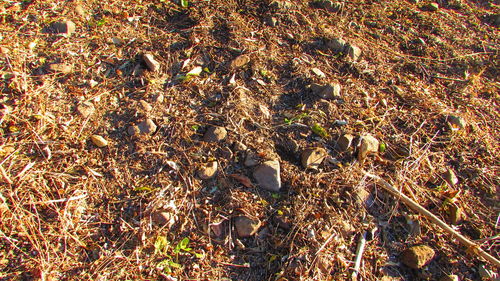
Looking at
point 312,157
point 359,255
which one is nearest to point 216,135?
point 312,157

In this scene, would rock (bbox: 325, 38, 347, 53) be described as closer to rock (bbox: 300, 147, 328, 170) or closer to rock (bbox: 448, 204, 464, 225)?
rock (bbox: 300, 147, 328, 170)

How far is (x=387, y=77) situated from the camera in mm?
2838

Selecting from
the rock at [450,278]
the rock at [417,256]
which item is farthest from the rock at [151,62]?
the rock at [450,278]

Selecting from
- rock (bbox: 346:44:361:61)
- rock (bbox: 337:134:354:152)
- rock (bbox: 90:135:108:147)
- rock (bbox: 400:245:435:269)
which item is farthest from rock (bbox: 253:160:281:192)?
rock (bbox: 346:44:361:61)

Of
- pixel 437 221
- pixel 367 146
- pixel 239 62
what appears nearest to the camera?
pixel 437 221

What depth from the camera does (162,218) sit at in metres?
1.99

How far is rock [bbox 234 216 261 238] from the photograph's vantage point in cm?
200

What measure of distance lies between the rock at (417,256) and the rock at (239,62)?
72.1 inches

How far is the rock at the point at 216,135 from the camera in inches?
88.8

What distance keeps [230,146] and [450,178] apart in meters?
1.65

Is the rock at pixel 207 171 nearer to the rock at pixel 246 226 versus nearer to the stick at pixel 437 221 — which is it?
the rock at pixel 246 226

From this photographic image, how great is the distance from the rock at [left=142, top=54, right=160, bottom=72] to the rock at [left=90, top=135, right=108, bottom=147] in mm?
709

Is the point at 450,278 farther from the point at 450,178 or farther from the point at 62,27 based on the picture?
the point at 62,27

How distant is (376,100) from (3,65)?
9.55 feet
